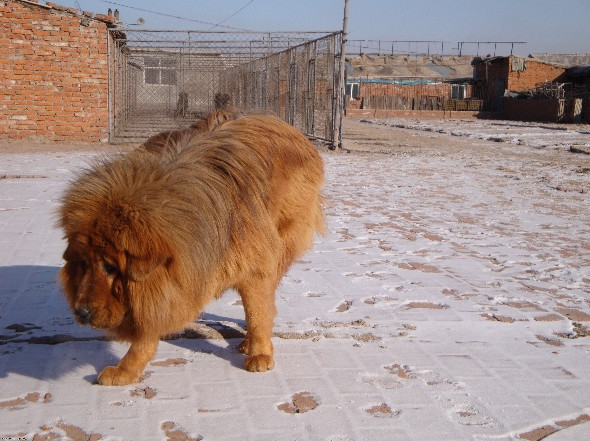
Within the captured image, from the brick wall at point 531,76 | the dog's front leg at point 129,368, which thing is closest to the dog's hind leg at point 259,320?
the dog's front leg at point 129,368

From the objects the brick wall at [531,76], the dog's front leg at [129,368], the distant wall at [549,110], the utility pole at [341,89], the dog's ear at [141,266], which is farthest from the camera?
the brick wall at [531,76]

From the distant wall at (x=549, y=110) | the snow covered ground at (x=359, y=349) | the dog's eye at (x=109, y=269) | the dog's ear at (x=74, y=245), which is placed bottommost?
the snow covered ground at (x=359, y=349)

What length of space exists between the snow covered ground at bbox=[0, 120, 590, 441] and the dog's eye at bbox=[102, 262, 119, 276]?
69cm

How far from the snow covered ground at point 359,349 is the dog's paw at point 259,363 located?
0.20 feet

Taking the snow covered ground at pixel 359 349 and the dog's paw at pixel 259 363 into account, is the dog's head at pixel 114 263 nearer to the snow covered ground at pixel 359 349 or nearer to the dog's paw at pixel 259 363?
the snow covered ground at pixel 359 349

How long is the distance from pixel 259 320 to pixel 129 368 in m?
0.69

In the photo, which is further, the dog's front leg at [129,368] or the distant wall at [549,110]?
the distant wall at [549,110]

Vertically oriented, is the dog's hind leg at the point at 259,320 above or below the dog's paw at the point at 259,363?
above

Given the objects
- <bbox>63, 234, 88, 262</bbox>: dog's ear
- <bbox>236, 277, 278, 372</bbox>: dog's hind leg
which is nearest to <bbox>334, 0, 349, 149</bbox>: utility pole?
<bbox>236, 277, 278, 372</bbox>: dog's hind leg

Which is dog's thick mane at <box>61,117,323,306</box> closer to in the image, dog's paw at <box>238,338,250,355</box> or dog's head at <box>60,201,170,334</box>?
dog's head at <box>60,201,170,334</box>

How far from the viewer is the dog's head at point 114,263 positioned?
8.81ft

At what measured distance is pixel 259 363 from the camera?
3559 mm

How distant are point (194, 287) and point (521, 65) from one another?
47.6 m

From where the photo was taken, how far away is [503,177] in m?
12.4
